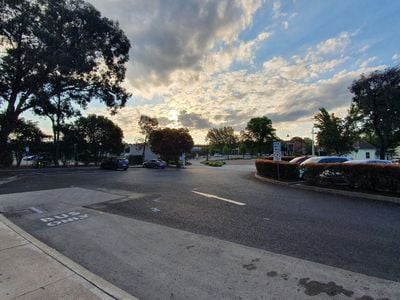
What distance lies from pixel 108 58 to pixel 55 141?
48.0 feet

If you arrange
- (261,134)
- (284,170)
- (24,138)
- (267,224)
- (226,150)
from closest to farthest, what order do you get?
(267,224) < (284,170) < (24,138) < (261,134) < (226,150)

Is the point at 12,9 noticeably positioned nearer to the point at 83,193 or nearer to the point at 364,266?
the point at 83,193

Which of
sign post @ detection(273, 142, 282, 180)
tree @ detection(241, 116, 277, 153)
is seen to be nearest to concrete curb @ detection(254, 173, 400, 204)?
sign post @ detection(273, 142, 282, 180)

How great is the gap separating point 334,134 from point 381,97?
12.0 metres

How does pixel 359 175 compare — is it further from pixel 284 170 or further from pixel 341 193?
pixel 284 170

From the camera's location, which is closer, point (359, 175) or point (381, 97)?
A: point (359, 175)

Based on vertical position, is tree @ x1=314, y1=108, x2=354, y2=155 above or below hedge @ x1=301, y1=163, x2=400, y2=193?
above

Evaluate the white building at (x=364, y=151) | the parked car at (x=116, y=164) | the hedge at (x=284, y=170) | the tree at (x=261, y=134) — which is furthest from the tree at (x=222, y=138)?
the hedge at (x=284, y=170)

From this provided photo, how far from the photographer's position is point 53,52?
780 inches

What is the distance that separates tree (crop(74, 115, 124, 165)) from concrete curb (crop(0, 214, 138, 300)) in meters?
34.3

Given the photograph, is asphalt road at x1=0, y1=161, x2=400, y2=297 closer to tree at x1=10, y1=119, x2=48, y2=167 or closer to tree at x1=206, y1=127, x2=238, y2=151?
tree at x1=10, y1=119, x2=48, y2=167

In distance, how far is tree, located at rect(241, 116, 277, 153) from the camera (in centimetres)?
8212

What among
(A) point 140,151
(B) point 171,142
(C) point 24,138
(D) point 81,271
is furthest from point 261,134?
(D) point 81,271

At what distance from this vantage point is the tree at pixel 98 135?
37.1 metres
